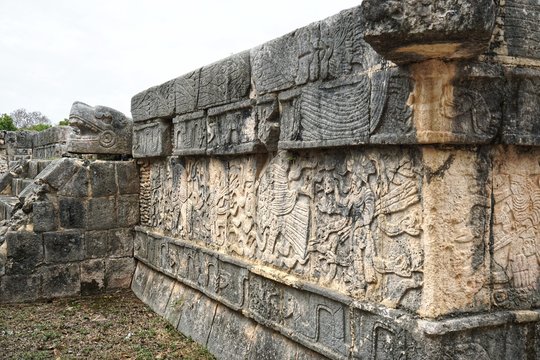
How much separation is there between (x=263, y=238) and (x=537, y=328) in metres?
2.03

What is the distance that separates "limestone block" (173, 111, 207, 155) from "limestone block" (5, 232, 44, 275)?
7.05ft

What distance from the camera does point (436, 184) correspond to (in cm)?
275

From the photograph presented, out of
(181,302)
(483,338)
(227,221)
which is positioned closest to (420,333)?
(483,338)

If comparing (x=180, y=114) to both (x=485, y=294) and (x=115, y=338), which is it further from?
(x=485, y=294)

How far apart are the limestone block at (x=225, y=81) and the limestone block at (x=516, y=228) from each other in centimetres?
217

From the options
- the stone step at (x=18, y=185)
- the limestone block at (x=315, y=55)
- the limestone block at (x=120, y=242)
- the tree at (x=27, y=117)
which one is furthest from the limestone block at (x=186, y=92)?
the tree at (x=27, y=117)

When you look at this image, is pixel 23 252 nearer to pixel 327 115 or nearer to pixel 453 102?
pixel 327 115

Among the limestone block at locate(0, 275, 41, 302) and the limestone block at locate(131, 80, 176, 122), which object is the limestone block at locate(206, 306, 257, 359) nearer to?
the limestone block at locate(131, 80, 176, 122)

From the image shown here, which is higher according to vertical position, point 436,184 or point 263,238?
point 436,184

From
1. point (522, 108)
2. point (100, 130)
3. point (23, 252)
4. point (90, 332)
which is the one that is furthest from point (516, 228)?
point (100, 130)

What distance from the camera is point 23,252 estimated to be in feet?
21.3

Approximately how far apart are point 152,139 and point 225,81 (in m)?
2.07

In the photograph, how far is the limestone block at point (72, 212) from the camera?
6.77 metres

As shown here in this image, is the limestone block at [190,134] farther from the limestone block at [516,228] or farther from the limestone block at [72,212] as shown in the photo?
the limestone block at [516,228]
